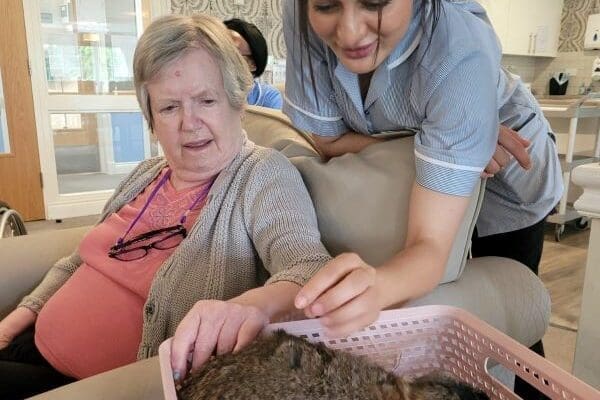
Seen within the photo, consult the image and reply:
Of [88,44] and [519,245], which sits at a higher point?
[88,44]

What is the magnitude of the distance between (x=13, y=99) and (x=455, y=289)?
3436 millimetres

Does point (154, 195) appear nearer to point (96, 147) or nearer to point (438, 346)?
point (438, 346)

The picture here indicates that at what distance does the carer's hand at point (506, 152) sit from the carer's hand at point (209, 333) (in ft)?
1.65

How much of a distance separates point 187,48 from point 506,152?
25.4 inches

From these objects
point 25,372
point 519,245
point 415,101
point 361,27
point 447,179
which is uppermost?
point 361,27

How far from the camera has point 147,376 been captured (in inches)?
23.4

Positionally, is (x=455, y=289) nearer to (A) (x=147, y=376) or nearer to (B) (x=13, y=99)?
(A) (x=147, y=376)

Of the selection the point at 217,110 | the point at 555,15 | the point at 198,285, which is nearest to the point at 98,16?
the point at 217,110

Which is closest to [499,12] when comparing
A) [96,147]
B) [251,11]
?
[251,11]

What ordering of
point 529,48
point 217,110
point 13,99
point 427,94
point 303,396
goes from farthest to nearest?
point 529,48 → point 13,99 → point 217,110 → point 427,94 → point 303,396

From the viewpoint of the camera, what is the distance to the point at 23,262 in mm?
1230

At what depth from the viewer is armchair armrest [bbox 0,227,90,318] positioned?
1205 millimetres

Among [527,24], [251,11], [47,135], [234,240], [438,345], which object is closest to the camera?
[438,345]

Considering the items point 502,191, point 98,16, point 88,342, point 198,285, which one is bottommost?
point 88,342
